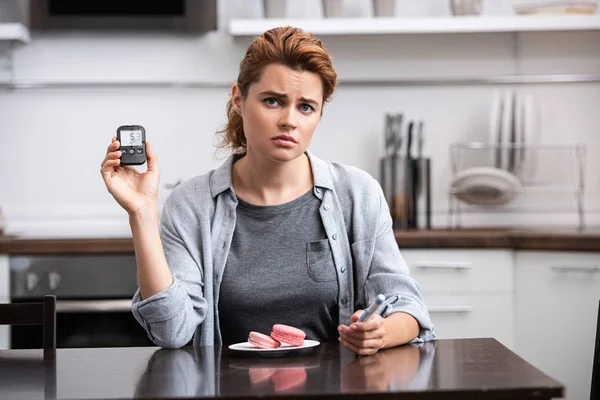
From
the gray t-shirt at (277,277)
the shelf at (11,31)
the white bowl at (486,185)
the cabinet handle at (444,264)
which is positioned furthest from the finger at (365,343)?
the shelf at (11,31)

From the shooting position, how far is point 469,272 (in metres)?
2.84

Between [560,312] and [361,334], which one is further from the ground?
[361,334]

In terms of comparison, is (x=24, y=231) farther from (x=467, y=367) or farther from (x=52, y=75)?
(x=467, y=367)

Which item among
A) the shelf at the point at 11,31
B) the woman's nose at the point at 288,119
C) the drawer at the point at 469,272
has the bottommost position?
the drawer at the point at 469,272

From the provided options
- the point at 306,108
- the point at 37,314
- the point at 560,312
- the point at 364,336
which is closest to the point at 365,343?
the point at 364,336

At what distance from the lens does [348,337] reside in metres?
1.46

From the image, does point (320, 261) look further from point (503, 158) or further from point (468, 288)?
point (503, 158)

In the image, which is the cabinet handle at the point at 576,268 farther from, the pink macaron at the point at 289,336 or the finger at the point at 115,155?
the finger at the point at 115,155

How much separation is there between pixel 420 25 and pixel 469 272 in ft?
3.03

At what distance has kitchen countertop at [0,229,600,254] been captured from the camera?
277cm

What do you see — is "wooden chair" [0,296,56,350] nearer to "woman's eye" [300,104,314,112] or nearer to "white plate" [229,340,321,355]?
"white plate" [229,340,321,355]

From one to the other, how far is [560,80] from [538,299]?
1007 millimetres

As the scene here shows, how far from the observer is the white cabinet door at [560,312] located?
2770mm

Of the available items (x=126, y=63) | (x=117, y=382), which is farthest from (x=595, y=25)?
(x=117, y=382)
